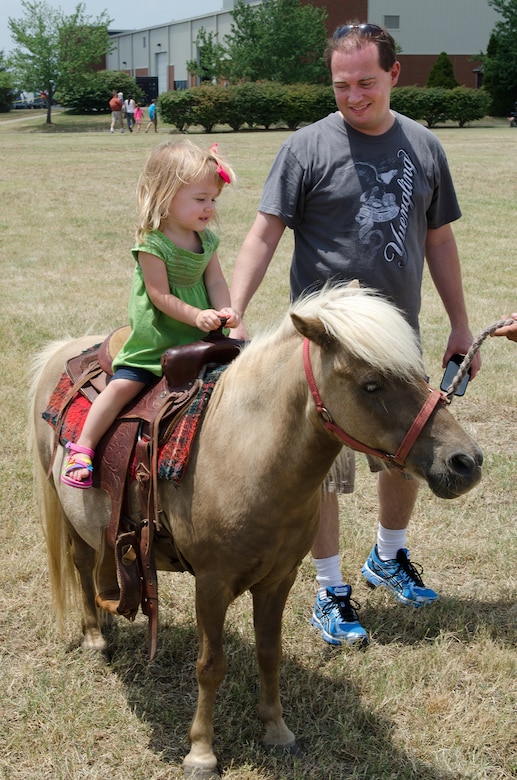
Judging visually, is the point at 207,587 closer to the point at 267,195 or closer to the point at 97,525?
the point at 97,525

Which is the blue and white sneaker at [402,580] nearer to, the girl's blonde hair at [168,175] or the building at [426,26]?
the girl's blonde hair at [168,175]

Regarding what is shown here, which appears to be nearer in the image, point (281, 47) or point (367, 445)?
point (367, 445)

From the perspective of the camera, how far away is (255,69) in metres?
43.4

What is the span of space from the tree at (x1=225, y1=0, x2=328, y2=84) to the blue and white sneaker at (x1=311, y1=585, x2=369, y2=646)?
4278 centimetres

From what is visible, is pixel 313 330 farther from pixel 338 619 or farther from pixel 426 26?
pixel 426 26

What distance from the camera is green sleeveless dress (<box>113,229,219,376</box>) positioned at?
2.99 meters

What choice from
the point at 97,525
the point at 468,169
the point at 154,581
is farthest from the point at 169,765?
the point at 468,169

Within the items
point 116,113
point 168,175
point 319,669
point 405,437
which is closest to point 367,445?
point 405,437

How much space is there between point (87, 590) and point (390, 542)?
60.2 inches

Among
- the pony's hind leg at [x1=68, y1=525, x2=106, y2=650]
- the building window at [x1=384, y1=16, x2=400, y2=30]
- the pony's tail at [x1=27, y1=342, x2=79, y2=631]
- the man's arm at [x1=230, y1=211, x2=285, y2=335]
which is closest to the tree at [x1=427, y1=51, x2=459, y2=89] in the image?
the building window at [x1=384, y1=16, x2=400, y2=30]

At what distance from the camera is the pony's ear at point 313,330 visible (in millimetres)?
2287

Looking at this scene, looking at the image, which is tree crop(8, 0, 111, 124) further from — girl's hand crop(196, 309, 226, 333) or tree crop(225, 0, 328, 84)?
girl's hand crop(196, 309, 226, 333)

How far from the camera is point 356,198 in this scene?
340cm

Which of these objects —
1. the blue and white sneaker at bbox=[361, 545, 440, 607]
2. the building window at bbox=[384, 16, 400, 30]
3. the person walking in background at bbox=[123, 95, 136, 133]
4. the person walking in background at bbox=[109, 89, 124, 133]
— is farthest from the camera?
the building window at bbox=[384, 16, 400, 30]
